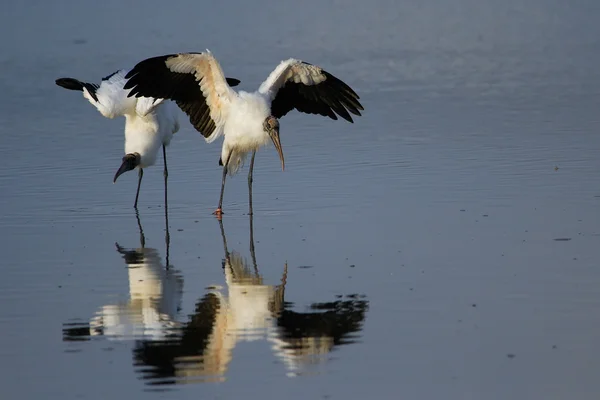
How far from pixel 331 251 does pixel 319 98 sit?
12.1 ft

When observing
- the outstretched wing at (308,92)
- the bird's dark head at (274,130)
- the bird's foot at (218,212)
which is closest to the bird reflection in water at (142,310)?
the bird's foot at (218,212)

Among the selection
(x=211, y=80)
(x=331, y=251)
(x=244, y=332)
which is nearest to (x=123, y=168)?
(x=211, y=80)

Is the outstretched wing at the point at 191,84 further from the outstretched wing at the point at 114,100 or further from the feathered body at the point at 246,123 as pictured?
the outstretched wing at the point at 114,100

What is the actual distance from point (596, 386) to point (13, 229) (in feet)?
21.2

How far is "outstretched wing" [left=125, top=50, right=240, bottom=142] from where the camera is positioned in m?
13.0

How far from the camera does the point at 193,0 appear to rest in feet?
105

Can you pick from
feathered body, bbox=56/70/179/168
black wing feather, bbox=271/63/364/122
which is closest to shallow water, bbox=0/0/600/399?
feathered body, bbox=56/70/179/168

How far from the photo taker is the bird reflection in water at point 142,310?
8.35 m

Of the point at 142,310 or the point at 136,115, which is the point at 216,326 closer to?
the point at 142,310

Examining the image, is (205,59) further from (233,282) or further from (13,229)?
(233,282)

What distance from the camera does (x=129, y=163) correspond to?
13.9 meters

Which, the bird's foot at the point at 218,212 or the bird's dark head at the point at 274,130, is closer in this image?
the bird's foot at the point at 218,212

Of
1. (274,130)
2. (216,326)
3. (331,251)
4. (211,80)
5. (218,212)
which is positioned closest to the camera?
(216,326)

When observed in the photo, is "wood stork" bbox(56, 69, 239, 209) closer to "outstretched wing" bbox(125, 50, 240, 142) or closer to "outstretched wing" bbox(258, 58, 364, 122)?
"outstretched wing" bbox(125, 50, 240, 142)
